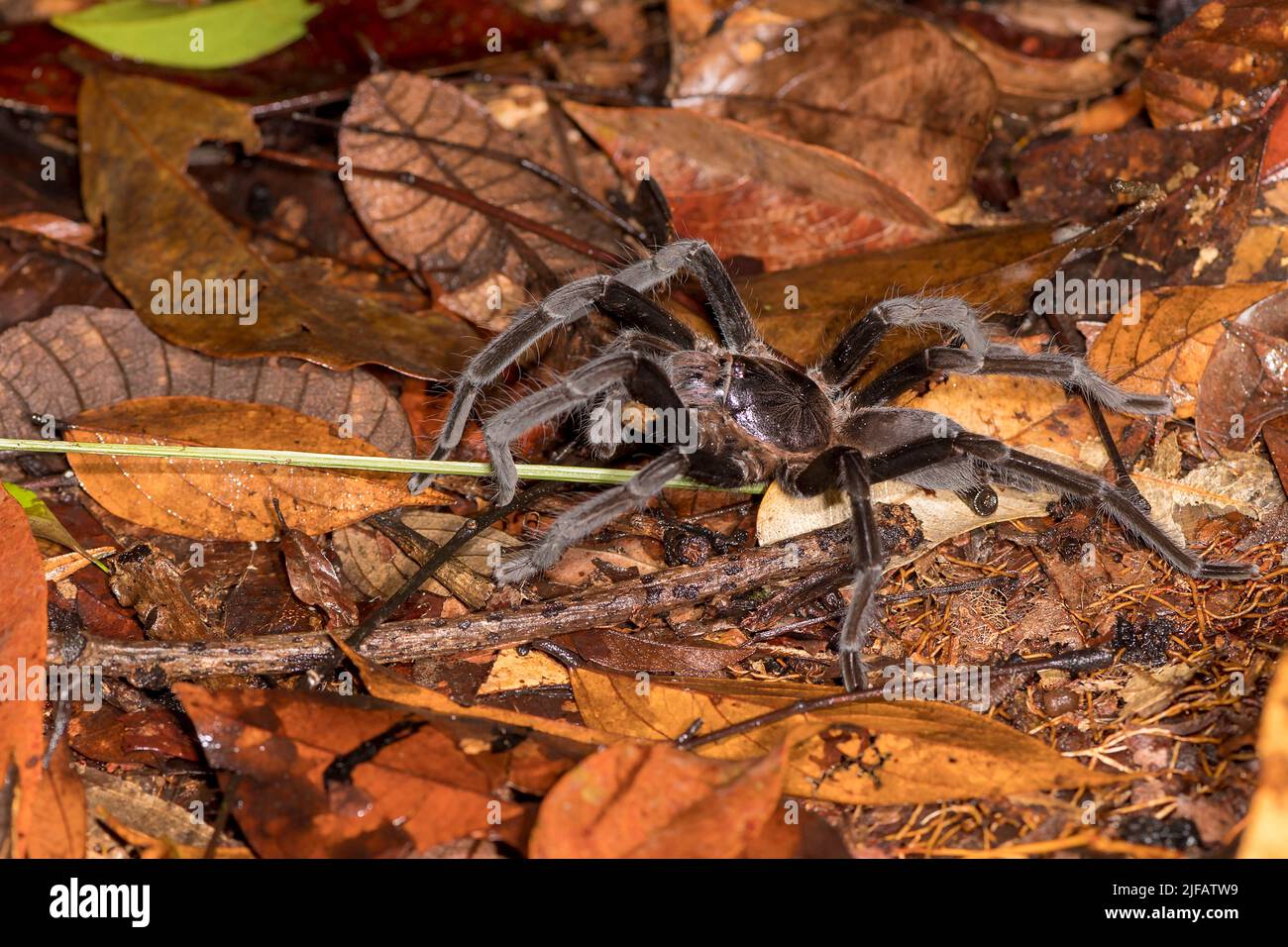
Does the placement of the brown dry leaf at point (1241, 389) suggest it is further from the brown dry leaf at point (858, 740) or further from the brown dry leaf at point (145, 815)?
the brown dry leaf at point (145, 815)

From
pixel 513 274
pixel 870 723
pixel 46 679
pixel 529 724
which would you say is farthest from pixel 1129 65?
pixel 46 679

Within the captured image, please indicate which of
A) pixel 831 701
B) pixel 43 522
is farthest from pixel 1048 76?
pixel 43 522

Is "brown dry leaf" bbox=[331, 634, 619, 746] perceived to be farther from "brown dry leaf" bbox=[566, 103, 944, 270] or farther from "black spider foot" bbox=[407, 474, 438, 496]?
"brown dry leaf" bbox=[566, 103, 944, 270]

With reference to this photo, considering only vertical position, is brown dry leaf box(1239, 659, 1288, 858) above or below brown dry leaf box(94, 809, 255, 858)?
above

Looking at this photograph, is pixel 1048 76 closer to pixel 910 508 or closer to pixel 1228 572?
pixel 910 508

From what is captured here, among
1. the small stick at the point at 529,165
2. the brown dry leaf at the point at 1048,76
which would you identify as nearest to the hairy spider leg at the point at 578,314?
the small stick at the point at 529,165

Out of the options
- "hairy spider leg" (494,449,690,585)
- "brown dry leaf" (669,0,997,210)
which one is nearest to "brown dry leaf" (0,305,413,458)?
"hairy spider leg" (494,449,690,585)
